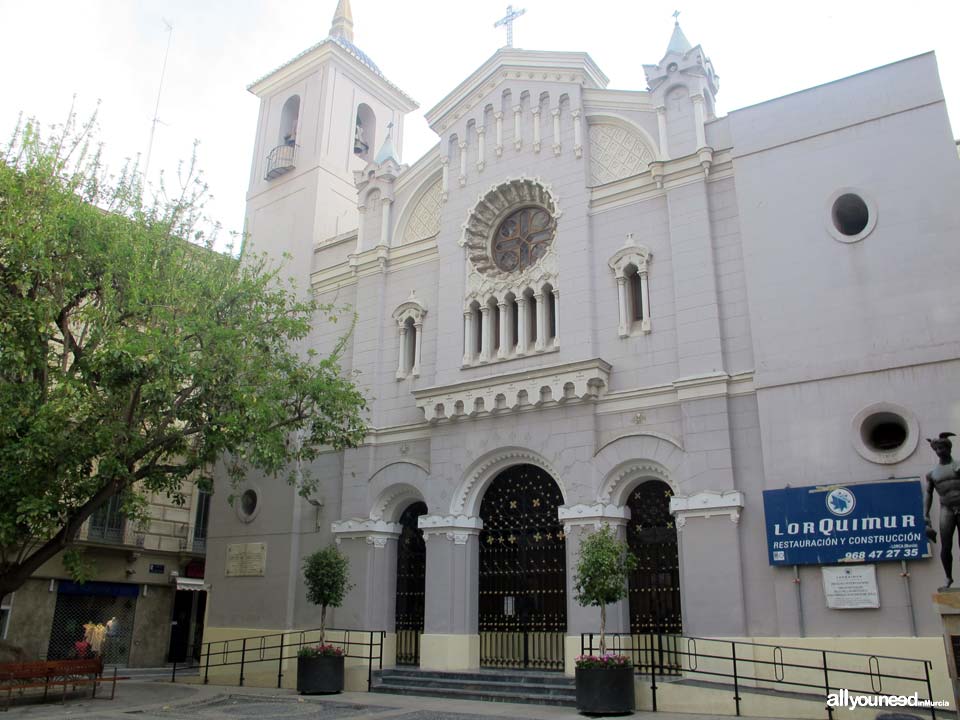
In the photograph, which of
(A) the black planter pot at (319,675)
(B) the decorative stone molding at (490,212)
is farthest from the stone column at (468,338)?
(A) the black planter pot at (319,675)

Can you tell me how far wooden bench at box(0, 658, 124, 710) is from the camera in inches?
594

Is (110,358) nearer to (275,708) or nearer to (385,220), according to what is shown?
(275,708)

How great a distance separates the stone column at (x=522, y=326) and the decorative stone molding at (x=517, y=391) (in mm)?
898

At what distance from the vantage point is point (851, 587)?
1294 centimetres

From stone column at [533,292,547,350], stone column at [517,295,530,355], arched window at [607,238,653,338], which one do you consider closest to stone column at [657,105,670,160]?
arched window at [607,238,653,338]

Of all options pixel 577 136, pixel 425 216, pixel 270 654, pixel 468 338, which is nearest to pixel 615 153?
pixel 577 136

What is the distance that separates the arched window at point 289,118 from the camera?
1017 inches

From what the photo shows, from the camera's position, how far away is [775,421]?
562 inches

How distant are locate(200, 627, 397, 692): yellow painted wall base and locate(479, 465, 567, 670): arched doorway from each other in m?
2.61

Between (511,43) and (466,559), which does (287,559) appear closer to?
(466,559)

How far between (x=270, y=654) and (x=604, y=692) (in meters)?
9.69

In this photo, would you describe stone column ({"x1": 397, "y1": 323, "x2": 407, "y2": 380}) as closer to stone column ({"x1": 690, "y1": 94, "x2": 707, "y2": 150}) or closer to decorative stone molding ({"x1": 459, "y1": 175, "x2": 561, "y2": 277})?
decorative stone molding ({"x1": 459, "y1": 175, "x2": 561, "y2": 277})

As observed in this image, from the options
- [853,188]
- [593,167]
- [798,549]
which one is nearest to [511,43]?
[593,167]

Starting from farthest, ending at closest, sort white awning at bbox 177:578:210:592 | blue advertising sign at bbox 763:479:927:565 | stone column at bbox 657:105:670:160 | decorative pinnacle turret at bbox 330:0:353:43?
decorative pinnacle turret at bbox 330:0:353:43 < white awning at bbox 177:578:210:592 < stone column at bbox 657:105:670:160 < blue advertising sign at bbox 763:479:927:565
